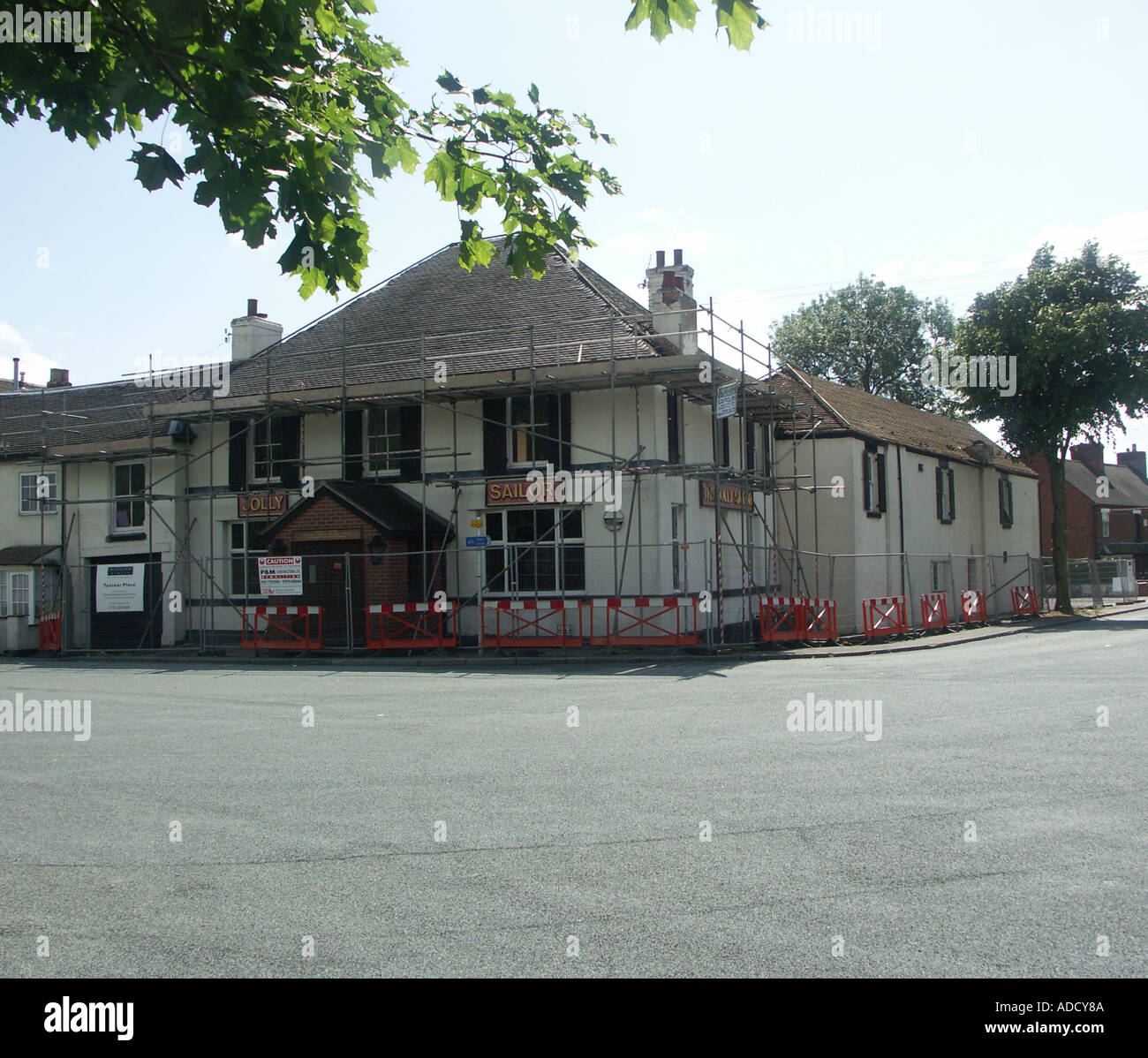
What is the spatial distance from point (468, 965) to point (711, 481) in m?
19.5

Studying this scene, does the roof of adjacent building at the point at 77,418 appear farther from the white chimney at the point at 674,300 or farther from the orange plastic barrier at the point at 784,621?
Answer: the orange plastic barrier at the point at 784,621

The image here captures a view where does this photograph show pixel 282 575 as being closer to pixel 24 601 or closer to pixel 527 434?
pixel 527 434

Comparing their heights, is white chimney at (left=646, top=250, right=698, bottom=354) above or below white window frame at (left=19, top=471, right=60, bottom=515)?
above

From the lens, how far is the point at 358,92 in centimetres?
590

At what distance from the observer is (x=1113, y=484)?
6706 cm

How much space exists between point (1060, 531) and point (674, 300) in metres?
20.5

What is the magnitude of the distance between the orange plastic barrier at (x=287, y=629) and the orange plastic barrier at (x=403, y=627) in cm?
123

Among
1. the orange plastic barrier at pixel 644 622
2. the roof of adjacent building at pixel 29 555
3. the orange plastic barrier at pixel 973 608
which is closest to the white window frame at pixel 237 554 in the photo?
the roof of adjacent building at pixel 29 555

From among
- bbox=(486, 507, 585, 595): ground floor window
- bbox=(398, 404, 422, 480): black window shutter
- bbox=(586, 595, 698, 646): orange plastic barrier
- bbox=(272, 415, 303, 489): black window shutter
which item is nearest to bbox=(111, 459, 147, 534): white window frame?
bbox=(272, 415, 303, 489): black window shutter

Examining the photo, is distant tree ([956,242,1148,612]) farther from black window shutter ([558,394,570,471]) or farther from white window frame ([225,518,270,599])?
white window frame ([225,518,270,599])

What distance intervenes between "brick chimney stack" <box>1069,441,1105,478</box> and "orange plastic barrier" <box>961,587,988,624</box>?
42113mm

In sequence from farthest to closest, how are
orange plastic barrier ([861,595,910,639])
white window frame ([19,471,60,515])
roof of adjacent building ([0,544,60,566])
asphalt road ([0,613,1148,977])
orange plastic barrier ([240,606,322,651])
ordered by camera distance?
1. white window frame ([19,471,60,515])
2. roof of adjacent building ([0,544,60,566])
3. orange plastic barrier ([861,595,910,639])
4. orange plastic barrier ([240,606,322,651])
5. asphalt road ([0,613,1148,977])

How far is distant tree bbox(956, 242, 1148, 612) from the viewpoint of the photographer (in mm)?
34500
